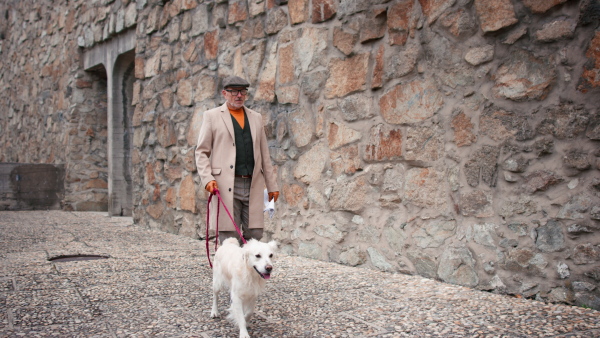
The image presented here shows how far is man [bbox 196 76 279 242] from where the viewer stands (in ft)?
11.4

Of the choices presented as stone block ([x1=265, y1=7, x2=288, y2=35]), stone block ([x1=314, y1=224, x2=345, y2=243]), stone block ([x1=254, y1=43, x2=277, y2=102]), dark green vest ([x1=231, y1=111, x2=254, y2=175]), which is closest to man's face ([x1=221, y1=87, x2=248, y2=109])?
dark green vest ([x1=231, y1=111, x2=254, y2=175])

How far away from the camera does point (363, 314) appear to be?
3057mm

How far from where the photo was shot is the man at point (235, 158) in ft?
11.4

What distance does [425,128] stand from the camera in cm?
393

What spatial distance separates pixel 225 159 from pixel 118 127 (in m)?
6.54

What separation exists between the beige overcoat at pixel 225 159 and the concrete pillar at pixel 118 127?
6.22 meters

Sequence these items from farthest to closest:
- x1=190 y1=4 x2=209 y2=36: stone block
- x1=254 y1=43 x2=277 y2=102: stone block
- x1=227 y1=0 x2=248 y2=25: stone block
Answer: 1. x1=190 y1=4 x2=209 y2=36: stone block
2. x1=227 y1=0 x2=248 y2=25: stone block
3. x1=254 y1=43 x2=277 y2=102: stone block

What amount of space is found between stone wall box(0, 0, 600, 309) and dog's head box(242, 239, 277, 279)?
167 cm

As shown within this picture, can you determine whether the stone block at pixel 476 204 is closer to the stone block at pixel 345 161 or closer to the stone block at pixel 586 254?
the stone block at pixel 586 254

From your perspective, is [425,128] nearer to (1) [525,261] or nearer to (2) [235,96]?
(1) [525,261]

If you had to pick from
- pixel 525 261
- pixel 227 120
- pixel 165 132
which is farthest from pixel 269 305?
pixel 165 132

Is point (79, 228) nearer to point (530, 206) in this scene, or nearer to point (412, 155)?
point (412, 155)

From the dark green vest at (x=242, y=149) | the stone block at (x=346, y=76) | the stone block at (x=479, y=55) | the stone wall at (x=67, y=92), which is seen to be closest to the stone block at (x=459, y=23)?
the stone block at (x=479, y=55)

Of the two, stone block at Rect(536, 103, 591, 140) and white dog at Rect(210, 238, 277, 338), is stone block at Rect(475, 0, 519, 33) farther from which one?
white dog at Rect(210, 238, 277, 338)
